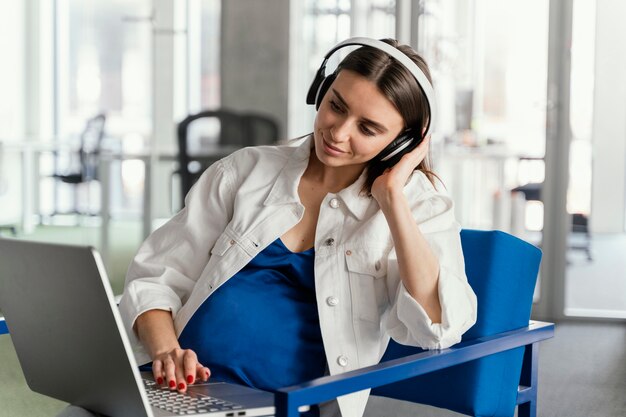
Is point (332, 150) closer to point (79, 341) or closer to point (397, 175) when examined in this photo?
point (397, 175)

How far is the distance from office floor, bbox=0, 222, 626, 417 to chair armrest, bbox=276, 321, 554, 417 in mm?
1391

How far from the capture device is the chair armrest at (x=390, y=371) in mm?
1349

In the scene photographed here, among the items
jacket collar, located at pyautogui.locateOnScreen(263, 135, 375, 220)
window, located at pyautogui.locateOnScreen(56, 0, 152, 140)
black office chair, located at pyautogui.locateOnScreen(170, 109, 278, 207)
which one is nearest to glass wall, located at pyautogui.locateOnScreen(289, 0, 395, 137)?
black office chair, located at pyautogui.locateOnScreen(170, 109, 278, 207)

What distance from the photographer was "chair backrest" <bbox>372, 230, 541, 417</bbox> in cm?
198

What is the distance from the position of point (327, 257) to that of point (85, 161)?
11.9 feet

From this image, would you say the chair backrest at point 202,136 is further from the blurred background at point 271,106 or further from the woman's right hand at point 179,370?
the woman's right hand at point 179,370

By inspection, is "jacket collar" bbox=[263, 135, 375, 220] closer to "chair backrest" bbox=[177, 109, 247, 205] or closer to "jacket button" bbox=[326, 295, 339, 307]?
"jacket button" bbox=[326, 295, 339, 307]

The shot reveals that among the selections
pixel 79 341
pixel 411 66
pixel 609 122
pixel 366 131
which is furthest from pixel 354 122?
pixel 609 122

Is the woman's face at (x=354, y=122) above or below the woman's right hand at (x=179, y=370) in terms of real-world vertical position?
above

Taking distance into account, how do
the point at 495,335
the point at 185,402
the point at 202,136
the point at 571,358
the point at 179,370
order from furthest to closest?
the point at 202,136, the point at 571,358, the point at 495,335, the point at 179,370, the point at 185,402

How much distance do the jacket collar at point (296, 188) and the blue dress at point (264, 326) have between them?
0.34 ft

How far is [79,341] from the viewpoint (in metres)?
1.35

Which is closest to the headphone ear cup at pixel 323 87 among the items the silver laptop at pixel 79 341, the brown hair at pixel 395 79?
the brown hair at pixel 395 79

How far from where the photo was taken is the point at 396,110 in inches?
68.9
